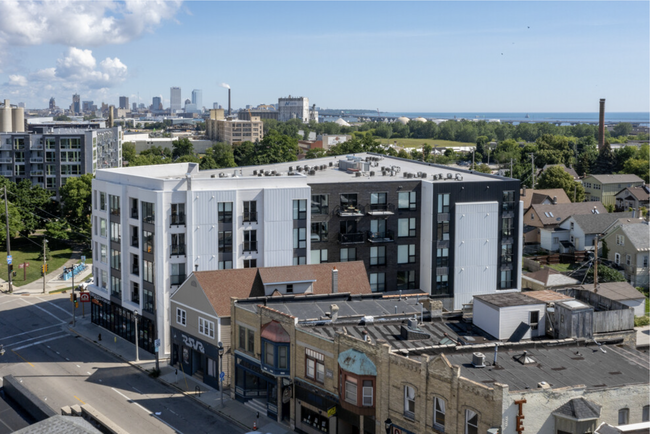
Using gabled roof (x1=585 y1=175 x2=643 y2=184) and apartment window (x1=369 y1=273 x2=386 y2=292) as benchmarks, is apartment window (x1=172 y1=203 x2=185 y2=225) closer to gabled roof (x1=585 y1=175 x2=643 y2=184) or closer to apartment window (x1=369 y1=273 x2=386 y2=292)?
apartment window (x1=369 y1=273 x2=386 y2=292)

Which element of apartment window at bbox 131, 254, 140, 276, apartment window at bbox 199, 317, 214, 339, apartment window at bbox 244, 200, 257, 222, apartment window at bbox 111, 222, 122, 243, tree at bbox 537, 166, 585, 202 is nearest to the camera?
apartment window at bbox 199, 317, 214, 339

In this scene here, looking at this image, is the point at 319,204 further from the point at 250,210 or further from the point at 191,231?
the point at 191,231

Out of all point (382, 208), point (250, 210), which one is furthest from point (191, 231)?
point (382, 208)

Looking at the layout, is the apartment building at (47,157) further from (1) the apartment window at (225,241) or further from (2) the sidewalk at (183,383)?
(1) the apartment window at (225,241)

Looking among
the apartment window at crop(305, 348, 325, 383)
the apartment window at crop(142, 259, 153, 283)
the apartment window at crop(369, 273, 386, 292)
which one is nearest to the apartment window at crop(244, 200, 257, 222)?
the apartment window at crop(142, 259, 153, 283)

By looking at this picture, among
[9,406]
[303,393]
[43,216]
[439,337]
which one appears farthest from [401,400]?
[43,216]

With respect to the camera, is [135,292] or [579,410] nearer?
[579,410]
